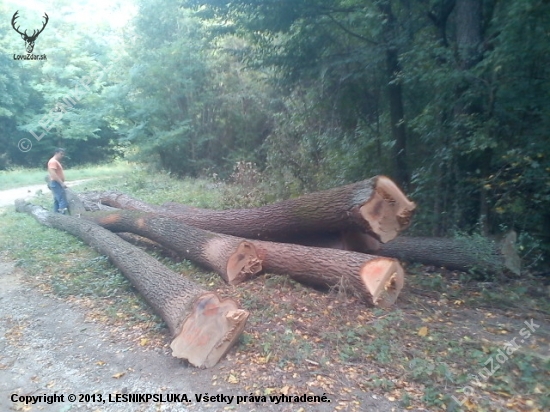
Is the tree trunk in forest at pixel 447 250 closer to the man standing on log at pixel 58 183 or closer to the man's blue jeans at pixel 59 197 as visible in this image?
the man standing on log at pixel 58 183

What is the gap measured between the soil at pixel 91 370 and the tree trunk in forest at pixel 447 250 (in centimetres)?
298

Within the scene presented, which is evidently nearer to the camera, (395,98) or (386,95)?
(395,98)

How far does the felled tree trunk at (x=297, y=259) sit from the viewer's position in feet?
18.9

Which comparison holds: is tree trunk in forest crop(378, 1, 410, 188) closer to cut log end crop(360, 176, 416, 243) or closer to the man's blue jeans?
cut log end crop(360, 176, 416, 243)

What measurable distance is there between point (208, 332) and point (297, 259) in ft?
6.79

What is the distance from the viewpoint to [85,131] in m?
29.0

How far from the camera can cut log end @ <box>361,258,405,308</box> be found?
569 centimetres

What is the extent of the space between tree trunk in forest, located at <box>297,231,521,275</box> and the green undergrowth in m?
0.20

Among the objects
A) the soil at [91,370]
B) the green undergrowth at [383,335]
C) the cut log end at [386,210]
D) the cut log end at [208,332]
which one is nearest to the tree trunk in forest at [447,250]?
the green undergrowth at [383,335]

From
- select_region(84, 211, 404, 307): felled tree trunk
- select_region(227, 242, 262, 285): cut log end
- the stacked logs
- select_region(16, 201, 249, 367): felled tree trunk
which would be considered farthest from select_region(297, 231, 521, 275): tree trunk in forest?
select_region(16, 201, 249, 367): felled tree trunk

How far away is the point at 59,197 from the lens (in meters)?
12.2

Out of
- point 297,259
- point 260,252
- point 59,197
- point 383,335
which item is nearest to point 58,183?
point 59,197

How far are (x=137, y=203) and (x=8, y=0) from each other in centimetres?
2463

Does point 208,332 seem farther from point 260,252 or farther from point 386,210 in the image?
point 386,210
